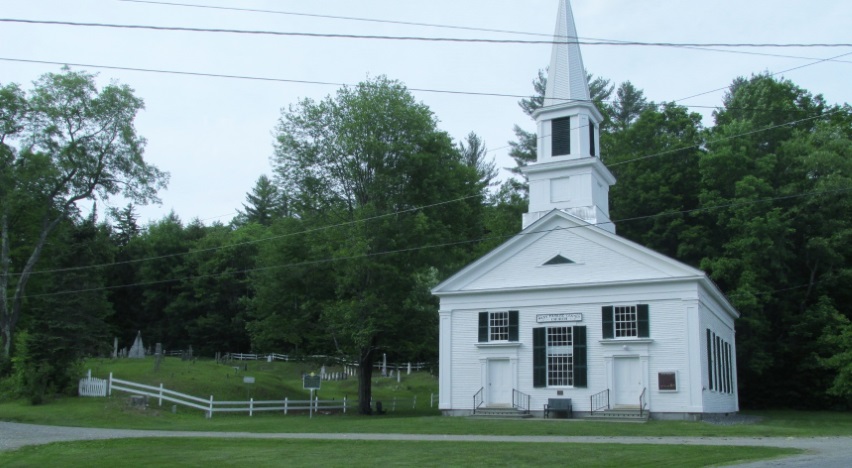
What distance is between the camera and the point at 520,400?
30.2 m

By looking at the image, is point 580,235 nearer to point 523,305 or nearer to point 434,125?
point 523,305

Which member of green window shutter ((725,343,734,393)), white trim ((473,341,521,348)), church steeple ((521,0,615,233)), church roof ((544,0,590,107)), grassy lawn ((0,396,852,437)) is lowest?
grassy lawn ((0,396,852,437))

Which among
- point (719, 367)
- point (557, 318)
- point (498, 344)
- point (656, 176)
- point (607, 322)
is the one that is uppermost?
point (656, 176)

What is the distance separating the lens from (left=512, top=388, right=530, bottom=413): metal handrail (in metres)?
30.0

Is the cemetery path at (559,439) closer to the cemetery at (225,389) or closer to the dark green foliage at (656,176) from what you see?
the cemetery at (225,389)

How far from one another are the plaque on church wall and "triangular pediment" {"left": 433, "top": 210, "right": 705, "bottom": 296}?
45.3 inches

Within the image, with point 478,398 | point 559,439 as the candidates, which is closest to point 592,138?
point 478,398

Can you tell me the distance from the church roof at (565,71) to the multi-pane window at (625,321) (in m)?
9.51

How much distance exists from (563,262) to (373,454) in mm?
16504

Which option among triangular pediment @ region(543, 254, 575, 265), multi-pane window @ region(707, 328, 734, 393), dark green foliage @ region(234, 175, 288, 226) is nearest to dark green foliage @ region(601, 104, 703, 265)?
multi-pane window @ region(707, 328, 734, 393)

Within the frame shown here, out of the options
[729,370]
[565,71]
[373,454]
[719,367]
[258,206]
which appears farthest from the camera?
[258,206]

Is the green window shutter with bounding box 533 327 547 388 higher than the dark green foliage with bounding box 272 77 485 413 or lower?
lower

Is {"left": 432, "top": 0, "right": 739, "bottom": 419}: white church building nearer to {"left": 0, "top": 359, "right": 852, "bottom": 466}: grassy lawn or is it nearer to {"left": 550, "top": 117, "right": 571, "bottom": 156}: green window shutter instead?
{"left": 550, "top": 117, "right": 571, "bottom": 156}: green window shutter

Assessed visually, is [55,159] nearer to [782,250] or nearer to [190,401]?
[190,401]
